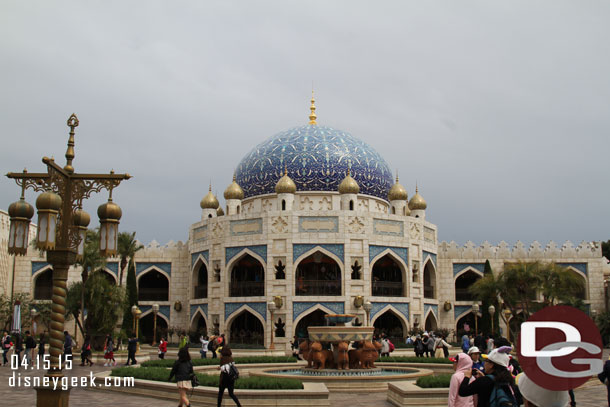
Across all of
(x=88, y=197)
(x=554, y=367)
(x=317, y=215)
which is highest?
(x=317, y=215)

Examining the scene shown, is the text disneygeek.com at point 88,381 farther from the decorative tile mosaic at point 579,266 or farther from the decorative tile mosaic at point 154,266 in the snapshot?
the decorative tile mosaic at point 579,266

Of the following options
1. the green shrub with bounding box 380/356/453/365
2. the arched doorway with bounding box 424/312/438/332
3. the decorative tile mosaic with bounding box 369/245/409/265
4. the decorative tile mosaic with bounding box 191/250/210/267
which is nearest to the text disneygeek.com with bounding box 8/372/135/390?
the green shrub with bounding box 380/356/453/365

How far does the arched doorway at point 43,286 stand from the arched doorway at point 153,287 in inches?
199

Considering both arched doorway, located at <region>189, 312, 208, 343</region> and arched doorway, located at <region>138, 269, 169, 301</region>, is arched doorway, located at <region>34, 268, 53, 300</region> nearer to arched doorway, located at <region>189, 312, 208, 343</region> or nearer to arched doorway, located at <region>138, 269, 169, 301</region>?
arched doorway, located at <region>138, 269, 169, 301</region>

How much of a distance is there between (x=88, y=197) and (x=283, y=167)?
24.3 meters

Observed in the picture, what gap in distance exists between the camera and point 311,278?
31.6 m

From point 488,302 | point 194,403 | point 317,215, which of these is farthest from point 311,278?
point 194,403

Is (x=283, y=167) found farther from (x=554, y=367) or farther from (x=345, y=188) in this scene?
(x=554, y=367)

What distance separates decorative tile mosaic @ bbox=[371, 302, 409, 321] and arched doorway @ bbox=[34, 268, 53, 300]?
62.1 feet

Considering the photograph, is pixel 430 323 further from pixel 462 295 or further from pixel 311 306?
pixel 311 306

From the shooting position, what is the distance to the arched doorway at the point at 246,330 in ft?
95.2

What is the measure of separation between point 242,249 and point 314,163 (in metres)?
6.24

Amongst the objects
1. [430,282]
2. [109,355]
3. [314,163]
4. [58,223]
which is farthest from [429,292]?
[58,223]

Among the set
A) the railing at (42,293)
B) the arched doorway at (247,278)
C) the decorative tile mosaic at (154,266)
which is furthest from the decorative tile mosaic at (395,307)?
the railing at (42,293)
